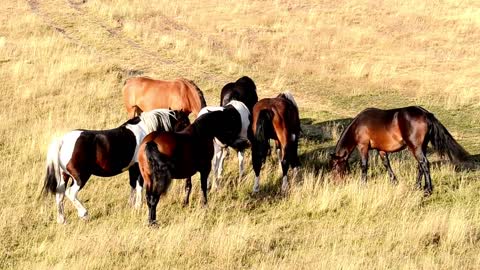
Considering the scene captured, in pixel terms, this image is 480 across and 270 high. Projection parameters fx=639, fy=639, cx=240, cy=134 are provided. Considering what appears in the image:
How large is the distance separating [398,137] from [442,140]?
0.66 metres

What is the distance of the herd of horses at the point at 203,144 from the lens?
27.7 feet

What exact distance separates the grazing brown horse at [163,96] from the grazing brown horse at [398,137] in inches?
129

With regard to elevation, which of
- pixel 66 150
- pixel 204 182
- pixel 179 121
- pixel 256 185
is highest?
pixel 179 121

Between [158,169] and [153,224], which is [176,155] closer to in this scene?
[158,169]

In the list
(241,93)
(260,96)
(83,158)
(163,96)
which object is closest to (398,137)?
(241,93)

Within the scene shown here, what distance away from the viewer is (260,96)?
58.1ft

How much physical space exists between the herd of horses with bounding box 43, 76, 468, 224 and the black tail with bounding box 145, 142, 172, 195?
0.04ft

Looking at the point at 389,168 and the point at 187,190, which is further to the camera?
the point at 389,168

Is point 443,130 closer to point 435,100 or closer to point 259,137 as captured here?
point 259,137

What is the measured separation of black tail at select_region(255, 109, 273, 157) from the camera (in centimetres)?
1003

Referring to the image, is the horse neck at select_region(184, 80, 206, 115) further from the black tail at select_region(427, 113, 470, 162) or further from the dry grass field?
the black tail at select_region(427, 113, 470, 162)

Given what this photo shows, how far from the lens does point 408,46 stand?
24156 millimetres

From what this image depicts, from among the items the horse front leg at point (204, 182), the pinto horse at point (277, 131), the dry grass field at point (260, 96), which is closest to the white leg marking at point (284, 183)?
A: the pinto horse at point (277, 131)

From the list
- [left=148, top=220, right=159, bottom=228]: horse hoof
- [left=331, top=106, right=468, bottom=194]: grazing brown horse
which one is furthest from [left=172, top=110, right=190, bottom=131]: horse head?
[left=331, top=106, right=468, bottom=194]: grazing brown horse
